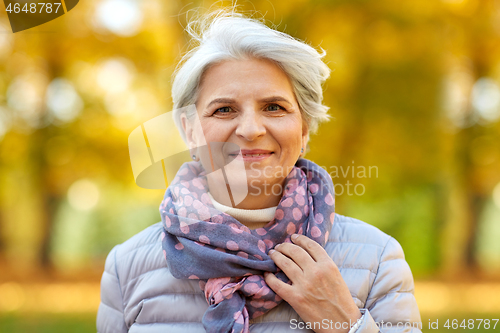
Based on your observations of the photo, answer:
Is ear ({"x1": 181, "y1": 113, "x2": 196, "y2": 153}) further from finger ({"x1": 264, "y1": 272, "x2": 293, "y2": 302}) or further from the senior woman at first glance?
finger ({"x1": 264, "y1": 272, "x2": 293, "y2": 302})

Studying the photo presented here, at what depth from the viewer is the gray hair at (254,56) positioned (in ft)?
5.68

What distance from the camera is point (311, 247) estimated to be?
1632 mm

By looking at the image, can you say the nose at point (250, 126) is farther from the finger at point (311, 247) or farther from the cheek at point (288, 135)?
the finger at point (311, 247)

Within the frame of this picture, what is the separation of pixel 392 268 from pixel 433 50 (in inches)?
192

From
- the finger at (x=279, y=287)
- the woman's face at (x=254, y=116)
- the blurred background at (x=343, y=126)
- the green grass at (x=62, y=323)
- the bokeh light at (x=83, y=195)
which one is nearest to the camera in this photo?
the finger at (x=279, y=287)

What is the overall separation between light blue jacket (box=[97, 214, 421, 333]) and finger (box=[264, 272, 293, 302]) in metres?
0.13

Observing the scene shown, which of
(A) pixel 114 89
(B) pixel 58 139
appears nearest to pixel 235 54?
(A) pixel 114 89

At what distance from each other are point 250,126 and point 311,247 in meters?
0.57

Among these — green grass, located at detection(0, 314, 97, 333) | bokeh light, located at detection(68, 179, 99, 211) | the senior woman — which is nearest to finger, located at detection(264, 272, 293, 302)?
the senior woman

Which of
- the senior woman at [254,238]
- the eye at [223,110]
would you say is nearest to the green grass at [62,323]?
the senior woman at [254,238]

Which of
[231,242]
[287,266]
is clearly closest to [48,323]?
[231,242]

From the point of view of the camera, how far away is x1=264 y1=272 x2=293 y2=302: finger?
156 centimetres

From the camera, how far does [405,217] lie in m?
6.95

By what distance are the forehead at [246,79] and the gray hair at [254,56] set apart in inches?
1.1
